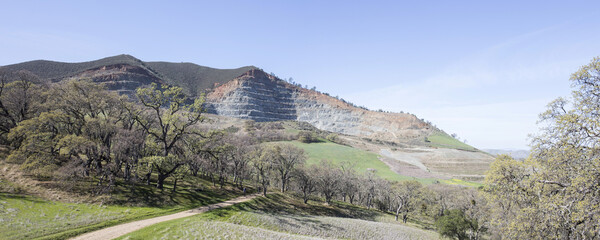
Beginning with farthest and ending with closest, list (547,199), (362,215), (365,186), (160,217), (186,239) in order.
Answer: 1. (365,186)
2. (362,215)
3. (160,217)
4. (186,239)
5. (547,199)

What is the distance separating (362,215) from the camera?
186 feet

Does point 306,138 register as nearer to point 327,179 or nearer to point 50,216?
point 327,179

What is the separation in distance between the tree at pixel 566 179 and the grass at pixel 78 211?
114 feet

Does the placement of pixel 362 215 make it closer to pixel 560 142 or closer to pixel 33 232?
pixel 560 142

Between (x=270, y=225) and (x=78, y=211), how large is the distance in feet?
73.5

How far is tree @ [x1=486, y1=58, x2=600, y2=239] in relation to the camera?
35.0 feet

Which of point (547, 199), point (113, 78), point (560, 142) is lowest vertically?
point (547, 199)

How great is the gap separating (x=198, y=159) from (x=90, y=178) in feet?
49.2

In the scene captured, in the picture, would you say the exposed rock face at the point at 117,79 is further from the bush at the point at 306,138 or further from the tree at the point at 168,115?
the tree at the point at 168,115

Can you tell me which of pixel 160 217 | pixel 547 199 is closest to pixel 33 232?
pixel 160 217

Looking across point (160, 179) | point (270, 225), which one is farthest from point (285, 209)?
point (160, 179)

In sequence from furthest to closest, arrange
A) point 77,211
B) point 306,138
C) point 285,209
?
point 306,138 → point 285,209 → point 77,211

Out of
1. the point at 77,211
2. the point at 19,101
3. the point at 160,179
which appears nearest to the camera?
the point at 77,211

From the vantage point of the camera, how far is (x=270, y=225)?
112 ft
